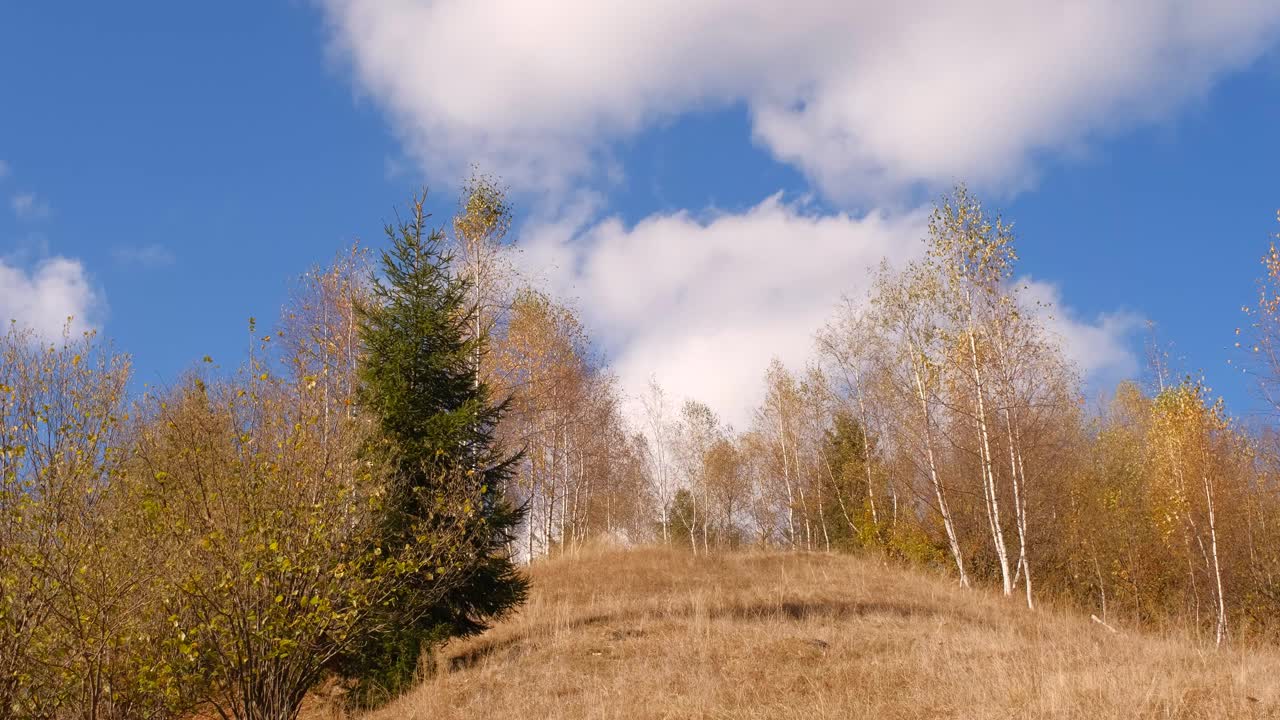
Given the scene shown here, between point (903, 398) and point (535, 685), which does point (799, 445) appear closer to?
point (903, 398)

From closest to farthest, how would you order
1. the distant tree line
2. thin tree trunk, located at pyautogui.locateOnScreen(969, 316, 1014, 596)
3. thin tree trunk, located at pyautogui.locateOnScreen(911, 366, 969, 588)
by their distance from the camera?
the distant tree line, thin tree trunk, located at pyautogui.locateOnScreen(969, 316, 1014, 596), thin tree trunk, located at pyautogui.locateOnScreen(911, 366, 969, 588)

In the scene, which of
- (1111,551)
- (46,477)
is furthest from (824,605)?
(1111,551)

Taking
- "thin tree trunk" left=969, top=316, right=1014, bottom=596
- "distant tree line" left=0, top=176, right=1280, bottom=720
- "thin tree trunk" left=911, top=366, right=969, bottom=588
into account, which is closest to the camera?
"distant tree line" left=0, top=176, right=1280, bottom=720

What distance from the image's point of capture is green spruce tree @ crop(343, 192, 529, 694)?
1268cm

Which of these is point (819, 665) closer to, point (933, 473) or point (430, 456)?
point (430, 456)

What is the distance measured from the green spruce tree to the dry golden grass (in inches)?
34.5

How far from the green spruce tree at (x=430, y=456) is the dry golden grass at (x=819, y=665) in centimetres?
88

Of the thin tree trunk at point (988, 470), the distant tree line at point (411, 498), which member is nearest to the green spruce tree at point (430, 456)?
the distant tree line at point (411, 498)

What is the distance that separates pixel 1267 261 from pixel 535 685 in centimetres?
2066

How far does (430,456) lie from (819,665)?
23.4 feet

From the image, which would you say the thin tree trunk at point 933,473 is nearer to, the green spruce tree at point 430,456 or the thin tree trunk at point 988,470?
the thin tree trunk at point 988,470

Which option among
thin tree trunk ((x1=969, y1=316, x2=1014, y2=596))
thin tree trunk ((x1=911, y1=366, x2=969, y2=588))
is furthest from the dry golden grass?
thin tree trunk ((x1=911, y1=366, x2=969, y2=588))

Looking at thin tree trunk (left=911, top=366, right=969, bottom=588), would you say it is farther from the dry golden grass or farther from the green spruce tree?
the green spruce tree

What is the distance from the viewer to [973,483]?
1097 inches
